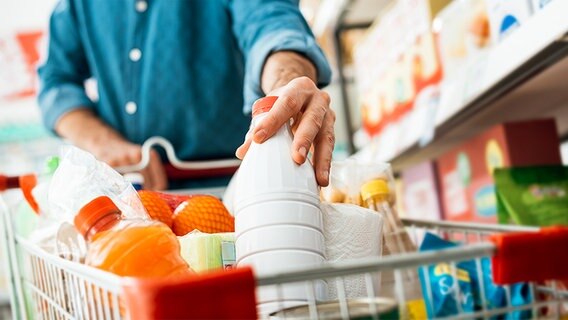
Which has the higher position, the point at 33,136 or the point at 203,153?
the point at 33,136

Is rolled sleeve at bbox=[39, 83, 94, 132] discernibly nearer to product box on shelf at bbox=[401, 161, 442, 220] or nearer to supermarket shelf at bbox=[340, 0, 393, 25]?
product box on shelf at bbox=[401, 161, 442, 220]

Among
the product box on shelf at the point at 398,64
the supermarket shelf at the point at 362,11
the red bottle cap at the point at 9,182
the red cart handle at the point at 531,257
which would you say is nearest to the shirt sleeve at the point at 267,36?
the red bottle cap at the point at 9,182

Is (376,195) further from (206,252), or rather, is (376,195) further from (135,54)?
(135,54)

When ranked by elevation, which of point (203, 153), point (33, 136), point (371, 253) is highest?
point (33, 136)

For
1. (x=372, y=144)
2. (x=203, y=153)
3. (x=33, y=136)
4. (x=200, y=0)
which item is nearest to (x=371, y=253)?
(x=203, y=153)

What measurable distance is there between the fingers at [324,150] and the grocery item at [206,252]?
5.8 inches

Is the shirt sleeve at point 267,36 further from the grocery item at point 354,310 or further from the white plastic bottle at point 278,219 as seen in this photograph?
the grocery item at point 354,310

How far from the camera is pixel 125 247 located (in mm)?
776

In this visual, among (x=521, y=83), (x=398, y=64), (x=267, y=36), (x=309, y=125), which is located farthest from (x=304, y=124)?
(x=398, y=64)

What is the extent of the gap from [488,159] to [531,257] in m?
1.41

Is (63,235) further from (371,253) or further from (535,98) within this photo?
(535,98)

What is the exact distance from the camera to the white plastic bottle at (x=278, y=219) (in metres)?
0.83

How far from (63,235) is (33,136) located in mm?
4746

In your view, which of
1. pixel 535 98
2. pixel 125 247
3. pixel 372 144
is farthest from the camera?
pixel 372 144
